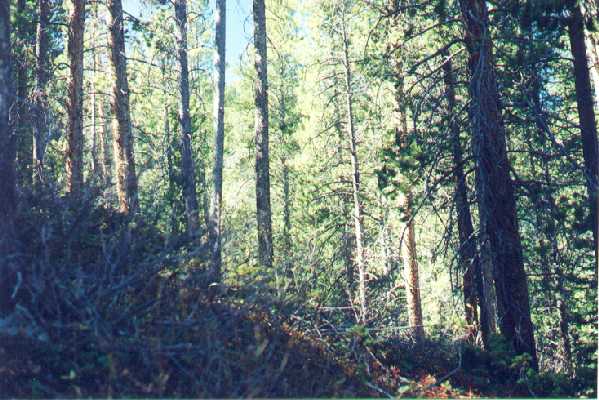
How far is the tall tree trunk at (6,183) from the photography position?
5.88 m

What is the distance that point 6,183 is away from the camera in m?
6.29

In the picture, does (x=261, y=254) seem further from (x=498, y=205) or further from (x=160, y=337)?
(x=160, y=337)

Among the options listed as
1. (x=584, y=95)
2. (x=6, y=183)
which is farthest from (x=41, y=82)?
(x=584, y=95)

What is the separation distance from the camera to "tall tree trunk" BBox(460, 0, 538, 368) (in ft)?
30.0

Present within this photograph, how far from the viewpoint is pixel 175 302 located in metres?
6.38

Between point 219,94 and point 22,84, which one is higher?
point 22,84

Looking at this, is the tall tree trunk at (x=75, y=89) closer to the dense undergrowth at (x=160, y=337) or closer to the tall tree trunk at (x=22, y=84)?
the tall tree trunk at (x=22, y=84)

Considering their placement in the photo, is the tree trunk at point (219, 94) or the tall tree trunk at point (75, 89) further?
the tree trunk at point (219, 94)

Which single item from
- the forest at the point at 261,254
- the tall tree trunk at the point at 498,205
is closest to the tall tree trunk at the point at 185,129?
the forest at the point at 261,254

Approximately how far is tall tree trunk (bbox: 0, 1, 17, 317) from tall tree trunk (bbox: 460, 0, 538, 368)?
258 inches

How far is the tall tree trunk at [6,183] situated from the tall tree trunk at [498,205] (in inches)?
Answer: 258

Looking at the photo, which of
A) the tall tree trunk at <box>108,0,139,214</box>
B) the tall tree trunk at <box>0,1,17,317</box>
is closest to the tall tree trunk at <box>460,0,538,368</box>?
the tall tree trunk at <box>0,1,17,317</box>

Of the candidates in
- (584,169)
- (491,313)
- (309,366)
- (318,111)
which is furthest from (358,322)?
(318,111)

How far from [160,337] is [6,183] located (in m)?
2.44
